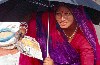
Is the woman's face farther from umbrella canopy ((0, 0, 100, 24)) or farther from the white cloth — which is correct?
the white cloth

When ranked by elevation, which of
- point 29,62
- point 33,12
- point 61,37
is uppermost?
point 33,12

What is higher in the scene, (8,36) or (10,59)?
Answer: (8,36)

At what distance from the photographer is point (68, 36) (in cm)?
473

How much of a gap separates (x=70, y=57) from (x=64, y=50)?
0.38ft

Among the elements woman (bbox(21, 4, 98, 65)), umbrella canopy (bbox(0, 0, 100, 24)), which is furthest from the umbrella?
woman (bbox(21, 4, 98, 65))

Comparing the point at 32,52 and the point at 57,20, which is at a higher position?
the point at 57,20

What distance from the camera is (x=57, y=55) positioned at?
15.6ft

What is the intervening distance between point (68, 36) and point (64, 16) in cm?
36

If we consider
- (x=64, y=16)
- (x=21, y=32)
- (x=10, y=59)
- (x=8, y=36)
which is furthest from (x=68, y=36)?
(x=10, y=59)

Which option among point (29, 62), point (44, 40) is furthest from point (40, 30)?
point (29, 62)

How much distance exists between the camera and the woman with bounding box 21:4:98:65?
179 inches

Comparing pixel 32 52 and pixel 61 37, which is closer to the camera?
pixel 32 52

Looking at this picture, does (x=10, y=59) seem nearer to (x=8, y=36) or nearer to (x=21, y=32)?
(x=8, y=36)

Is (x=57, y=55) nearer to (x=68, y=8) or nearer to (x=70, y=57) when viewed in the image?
(x=70, y=57)
